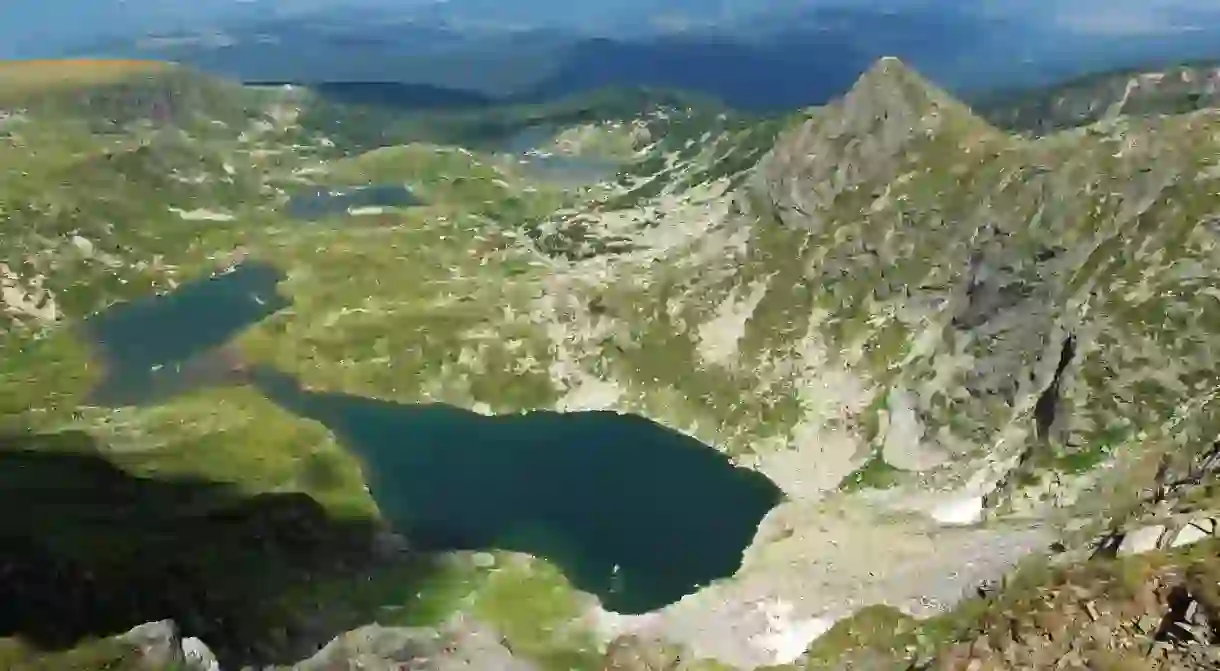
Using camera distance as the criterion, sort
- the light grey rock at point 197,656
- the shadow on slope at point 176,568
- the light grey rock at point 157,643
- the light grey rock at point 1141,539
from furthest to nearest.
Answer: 1. the shadow on slope at point 176,568
2. the light grey rock at point 197,656
3. the light grey rock at point 157,643
4. the light grey rock at point 1141,539

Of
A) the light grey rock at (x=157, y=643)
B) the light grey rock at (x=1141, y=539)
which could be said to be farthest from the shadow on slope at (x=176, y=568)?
the light grey rock at (x=1141, y=539)

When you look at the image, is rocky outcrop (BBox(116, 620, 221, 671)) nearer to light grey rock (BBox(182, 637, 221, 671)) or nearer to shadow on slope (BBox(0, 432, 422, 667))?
→ light grey rock (BBox(182, 637, 221, 671))

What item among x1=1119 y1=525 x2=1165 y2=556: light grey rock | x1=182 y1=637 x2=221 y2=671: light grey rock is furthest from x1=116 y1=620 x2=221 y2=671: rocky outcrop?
x1=1119 y1=525 x2=1165 y2=556: light grey rock

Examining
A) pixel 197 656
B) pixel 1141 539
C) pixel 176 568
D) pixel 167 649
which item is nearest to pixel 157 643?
pixel 167 649

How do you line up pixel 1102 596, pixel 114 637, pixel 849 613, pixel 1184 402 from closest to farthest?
1. pixel 1102 596
2. pixel 114 637
3. pixel 849 613
4. pixel 1184 402

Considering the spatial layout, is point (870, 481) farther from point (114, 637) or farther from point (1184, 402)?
point (114, 637)

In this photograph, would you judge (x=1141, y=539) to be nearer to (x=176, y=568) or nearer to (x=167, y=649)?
(x=167, y=649)

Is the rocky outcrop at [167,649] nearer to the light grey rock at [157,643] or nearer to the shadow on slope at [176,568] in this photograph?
the light grey rock at [157,643]

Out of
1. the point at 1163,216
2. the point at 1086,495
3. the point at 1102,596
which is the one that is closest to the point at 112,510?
the point at 1086,495
